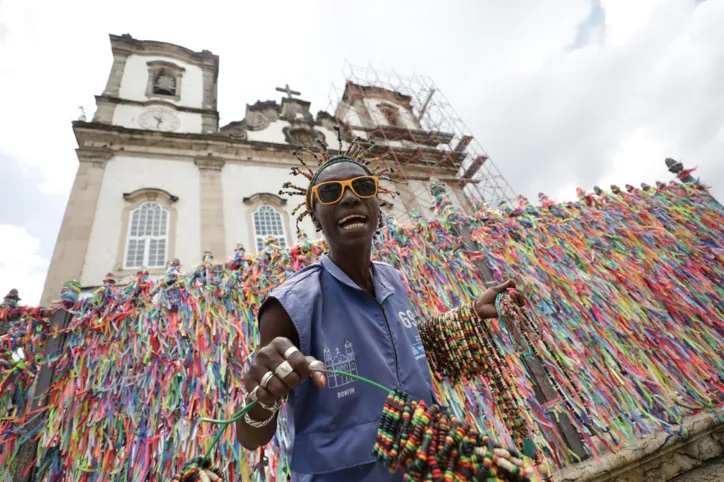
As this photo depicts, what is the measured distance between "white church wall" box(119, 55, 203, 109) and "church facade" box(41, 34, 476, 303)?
42 millimetres

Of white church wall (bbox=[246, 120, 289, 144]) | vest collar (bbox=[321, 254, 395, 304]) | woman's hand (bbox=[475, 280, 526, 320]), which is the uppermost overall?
white church wall (bbox=[246, 120, 289, 144])

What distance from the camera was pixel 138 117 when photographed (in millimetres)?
11719

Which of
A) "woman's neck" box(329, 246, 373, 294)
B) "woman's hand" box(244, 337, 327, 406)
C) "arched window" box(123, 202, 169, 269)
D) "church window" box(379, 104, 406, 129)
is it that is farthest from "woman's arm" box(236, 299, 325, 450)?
"church window" box(379, 104, 406, 129)

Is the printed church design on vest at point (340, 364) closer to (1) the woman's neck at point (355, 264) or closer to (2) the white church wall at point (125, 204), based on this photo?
(1) the woman's neck at point (355, 264)

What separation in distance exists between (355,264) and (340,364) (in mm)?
543

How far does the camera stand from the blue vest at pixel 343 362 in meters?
1.21

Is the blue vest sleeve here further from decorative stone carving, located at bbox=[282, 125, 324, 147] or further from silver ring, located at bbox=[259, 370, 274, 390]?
decorative stone carving, located at bbox=[282, 125, 324, 147]

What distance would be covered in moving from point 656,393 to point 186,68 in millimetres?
19282

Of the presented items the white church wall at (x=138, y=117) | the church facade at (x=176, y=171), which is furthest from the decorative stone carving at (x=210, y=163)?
the white church wall at (x=138, y=117)

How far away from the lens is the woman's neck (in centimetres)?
165

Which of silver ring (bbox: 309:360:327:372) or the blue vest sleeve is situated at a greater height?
the blue vest sleeve

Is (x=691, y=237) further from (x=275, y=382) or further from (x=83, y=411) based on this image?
(x=83, y=411)

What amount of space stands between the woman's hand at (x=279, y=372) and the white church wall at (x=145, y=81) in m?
15.4

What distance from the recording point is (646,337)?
3.57 metres
